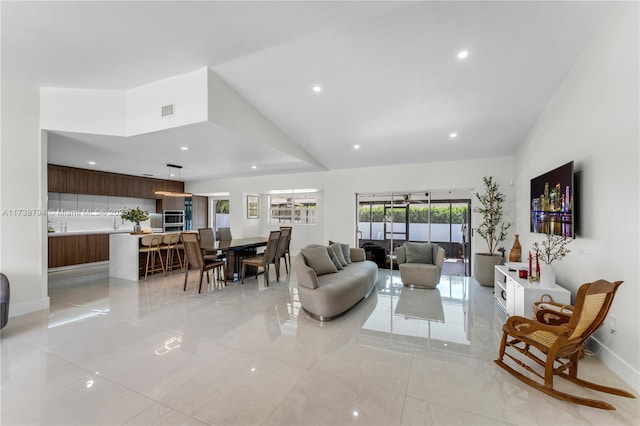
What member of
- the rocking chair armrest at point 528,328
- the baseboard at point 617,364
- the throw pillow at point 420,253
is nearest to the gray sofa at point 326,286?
the throw pillow at point 420,253

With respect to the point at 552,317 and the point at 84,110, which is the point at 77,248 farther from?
the point at 552,317

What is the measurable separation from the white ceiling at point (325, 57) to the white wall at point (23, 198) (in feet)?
1.24

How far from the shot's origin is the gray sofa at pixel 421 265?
188 inches

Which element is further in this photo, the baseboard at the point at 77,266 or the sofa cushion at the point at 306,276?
the baseboard at the point at 77,266

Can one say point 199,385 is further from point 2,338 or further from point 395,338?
point 2,338

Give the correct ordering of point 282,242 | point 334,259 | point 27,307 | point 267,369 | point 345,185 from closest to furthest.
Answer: point 267,369, point 27,307, point 334,259, point 282,242, point 345,185

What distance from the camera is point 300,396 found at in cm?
196

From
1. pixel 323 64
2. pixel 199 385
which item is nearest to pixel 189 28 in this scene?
pixel 323 64

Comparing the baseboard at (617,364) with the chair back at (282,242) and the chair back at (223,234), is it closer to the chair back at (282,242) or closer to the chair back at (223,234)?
the chair back at (282,242)

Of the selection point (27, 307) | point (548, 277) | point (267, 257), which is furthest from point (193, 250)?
point (548, 277)

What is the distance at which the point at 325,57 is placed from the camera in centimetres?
315

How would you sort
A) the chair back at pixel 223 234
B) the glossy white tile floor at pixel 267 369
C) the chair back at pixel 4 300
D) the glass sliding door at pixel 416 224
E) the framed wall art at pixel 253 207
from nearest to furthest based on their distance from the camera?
1. the glossy white tile floor at pixel 267 369
2. the chair back at pixel 4 300
3. the glass sliding door at pixel 416 224
4. the chair back at pixel 223 234
5. the framed wall art at pixel 253 207

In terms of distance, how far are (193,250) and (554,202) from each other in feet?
18.7

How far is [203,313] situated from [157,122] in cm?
277
